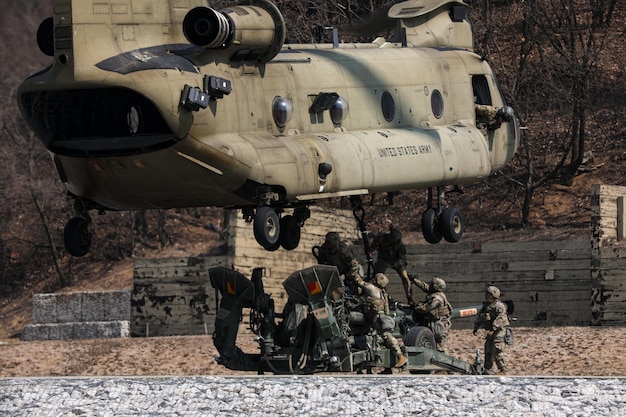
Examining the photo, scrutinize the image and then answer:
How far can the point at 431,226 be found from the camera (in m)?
22.6

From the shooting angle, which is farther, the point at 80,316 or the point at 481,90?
the point at 80,316

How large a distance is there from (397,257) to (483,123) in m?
2.70

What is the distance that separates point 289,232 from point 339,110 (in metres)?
1.82

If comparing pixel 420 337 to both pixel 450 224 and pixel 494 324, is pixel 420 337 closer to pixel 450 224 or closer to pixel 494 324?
pixel 494 324

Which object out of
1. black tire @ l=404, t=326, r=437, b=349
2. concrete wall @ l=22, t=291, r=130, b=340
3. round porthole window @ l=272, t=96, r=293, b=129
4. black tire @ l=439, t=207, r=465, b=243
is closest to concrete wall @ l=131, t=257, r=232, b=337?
concrete wall @ l=22, t=291, r=130, b=340

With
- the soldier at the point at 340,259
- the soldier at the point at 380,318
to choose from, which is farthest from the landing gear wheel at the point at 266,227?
the soldier at the point at 340,259

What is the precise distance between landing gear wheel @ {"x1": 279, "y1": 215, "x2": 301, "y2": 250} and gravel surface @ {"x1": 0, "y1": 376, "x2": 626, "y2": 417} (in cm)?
400

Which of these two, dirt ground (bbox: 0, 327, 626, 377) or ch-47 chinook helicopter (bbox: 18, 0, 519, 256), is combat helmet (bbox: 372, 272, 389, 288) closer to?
ch-47 chinook helicopter (bbox: 18, 0, 519, 256)

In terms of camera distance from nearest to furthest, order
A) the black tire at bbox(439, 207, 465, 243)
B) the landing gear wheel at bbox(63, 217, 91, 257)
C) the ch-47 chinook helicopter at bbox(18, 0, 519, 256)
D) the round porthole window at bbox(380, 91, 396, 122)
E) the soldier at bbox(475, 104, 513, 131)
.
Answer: the ch-47 chinook helicopter at bbox(18, 0, 519, 256) → the landing gear wheel at bbox(63, 217, 91, 257) → the round porthole window at bbox(380, 91, 396, 122) → the black tire at bbox(439, 207, 465, 243) → the soldier at bbox(475, 104, 513, 131)

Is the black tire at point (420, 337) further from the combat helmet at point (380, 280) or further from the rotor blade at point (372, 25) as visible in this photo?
the rotor blade at point (372, 25)

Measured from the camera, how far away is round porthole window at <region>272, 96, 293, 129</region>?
2003 cm

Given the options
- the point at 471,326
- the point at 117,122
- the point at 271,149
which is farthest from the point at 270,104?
the point at 471,326

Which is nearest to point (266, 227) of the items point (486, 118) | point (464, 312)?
point (464, 312)

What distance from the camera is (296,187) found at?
19609 millimetres
